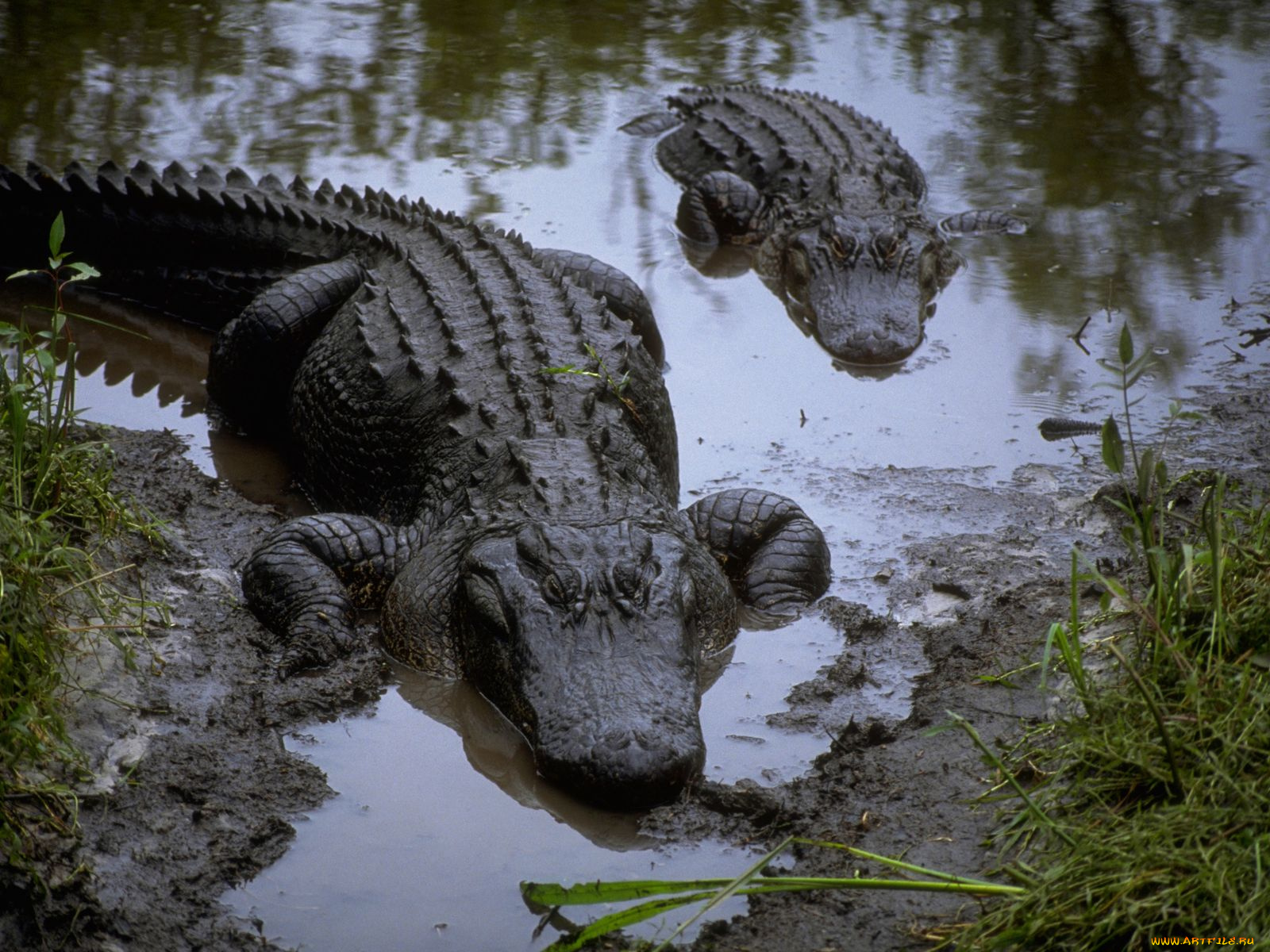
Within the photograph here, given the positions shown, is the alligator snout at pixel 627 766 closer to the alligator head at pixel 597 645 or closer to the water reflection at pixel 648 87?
the alligator head at pixel 597 645

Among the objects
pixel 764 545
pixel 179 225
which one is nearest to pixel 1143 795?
pixel 764 545

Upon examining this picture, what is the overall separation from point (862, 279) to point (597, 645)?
4.12m

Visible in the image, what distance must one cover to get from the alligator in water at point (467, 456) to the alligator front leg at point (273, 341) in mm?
11

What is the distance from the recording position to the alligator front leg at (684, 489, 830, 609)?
448cm

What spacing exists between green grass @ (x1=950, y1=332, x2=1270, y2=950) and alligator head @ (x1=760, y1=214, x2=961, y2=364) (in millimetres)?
3328

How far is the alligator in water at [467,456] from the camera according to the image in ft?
12.0

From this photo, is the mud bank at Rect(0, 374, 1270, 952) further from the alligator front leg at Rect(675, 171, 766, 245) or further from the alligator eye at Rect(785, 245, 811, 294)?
the alligator front leg at Rect(675, 171, 766, 245)

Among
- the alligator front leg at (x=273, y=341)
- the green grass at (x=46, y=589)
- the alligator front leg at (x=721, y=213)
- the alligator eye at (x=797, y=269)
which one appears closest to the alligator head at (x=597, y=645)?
the green grass at (x=46, y=589)

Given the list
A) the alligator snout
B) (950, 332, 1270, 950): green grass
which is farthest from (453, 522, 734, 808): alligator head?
(950, 332, 1270, 950): green grass

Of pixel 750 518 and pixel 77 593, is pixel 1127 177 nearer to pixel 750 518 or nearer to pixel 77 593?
pixel 750 518

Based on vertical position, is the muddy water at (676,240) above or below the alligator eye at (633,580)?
below

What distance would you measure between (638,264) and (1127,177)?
3613 millimetres

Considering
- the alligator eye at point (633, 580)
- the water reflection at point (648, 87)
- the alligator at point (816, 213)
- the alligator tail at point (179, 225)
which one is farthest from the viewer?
the water reflection at point (648, 87)

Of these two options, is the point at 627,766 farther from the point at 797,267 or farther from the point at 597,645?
the point at 797,267
